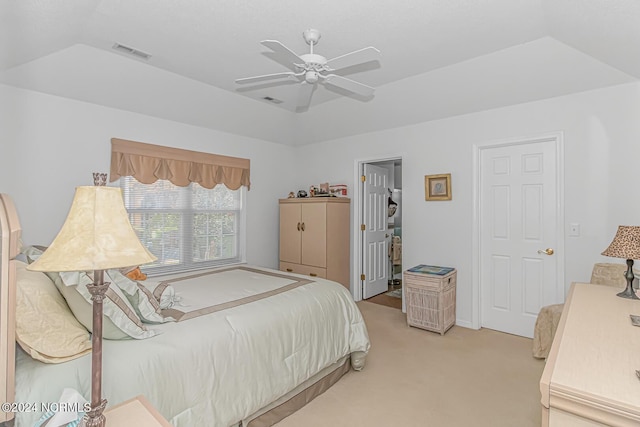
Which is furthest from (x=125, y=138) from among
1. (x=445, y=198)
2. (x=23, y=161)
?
(x=445, y=198)

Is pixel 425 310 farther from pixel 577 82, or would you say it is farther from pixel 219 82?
pixel 219 82

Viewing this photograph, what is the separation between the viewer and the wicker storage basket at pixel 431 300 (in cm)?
340

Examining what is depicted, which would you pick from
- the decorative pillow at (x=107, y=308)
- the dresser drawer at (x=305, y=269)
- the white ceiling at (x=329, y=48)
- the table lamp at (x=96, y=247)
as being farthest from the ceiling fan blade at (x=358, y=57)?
the dresser drawer at (x=305, y=269)

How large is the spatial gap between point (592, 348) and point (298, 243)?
3.60 meters

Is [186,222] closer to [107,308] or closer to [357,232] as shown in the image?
[357,232]

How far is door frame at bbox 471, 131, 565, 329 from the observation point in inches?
121

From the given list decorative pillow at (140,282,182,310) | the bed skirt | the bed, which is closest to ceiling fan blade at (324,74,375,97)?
the bed

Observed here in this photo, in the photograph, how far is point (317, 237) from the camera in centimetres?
432

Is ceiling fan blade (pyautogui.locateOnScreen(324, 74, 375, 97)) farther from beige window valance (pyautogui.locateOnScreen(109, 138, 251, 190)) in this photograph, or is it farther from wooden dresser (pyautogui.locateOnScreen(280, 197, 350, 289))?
beige window valance (pyautogui.locateOnScreen(109, 138, 251, 190))

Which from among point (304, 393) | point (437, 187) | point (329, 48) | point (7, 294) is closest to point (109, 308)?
point (7, 294)

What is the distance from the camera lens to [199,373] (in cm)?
160

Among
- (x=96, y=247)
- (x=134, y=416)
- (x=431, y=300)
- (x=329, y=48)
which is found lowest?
(x=431, y=300)

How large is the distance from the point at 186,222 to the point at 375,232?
268cm

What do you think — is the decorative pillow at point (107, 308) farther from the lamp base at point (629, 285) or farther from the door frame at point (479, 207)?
the door frame at point (479, 207)
